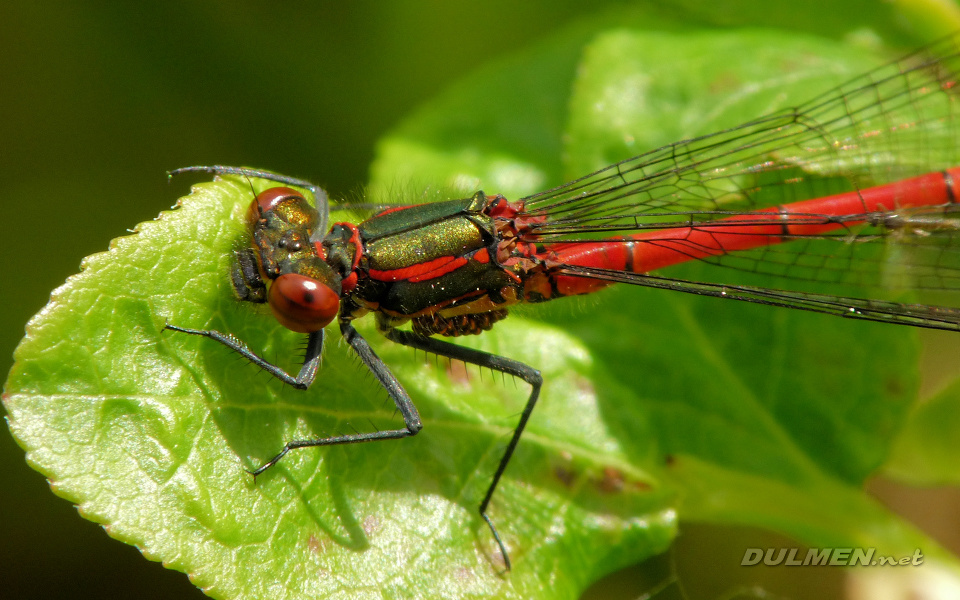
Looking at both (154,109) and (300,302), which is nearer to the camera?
(300,302)

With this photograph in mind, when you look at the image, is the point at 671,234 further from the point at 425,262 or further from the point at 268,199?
the point at 268,199

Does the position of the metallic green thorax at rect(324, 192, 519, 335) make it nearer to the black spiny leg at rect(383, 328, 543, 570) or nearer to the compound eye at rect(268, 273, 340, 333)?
the black spiny leg at rect(383, 328, 543, 570)

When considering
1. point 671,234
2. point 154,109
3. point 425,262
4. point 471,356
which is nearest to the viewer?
point 425,262

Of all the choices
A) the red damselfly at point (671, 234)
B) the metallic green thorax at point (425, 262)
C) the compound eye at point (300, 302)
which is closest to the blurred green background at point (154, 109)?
the red damselfly at point (671, 234)

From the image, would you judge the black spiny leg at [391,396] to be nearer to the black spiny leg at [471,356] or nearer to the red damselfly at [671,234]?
the red damselfly at [671,234]

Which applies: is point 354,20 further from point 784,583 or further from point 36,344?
point 784,583

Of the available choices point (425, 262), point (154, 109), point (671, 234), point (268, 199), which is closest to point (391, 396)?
point (425, 262)
